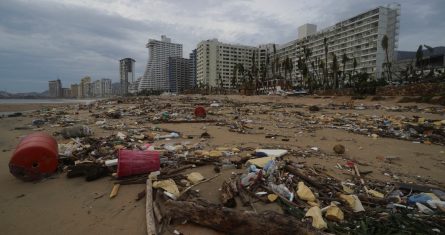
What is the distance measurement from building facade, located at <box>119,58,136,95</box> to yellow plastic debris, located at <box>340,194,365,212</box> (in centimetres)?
12759

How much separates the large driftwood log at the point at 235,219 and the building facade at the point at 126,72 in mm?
127325

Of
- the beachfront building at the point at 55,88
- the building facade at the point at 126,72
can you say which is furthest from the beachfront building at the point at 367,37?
the beachfront building at the point at 55,88

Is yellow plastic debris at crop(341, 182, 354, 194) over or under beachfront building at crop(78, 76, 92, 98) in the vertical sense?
under

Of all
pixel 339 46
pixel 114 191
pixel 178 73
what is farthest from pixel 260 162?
pixel 178 73

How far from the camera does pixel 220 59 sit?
89812 millimetres

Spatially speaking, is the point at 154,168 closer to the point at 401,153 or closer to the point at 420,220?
the point at 420,220

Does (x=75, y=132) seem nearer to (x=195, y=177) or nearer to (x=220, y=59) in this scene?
(x=195, y=177)

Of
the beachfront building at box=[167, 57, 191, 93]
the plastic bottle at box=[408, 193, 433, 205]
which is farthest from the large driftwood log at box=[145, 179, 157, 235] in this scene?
the beachfront building at box=[167, 57, 191, 93]

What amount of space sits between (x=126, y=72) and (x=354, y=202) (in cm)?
13230

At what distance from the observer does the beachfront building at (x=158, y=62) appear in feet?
353

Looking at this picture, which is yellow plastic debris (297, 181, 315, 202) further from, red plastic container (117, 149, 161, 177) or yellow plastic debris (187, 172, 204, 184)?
red plastic container (117, 149, 161, 177)

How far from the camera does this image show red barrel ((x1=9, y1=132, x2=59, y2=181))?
141 inches

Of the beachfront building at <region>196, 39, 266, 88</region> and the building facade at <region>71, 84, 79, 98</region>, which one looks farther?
the building facade at <region>71, 84, 79, 98</region>

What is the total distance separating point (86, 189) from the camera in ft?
11.5
